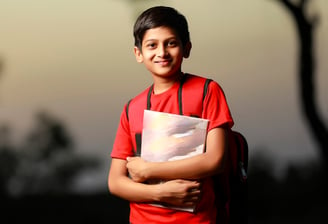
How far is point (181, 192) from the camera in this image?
1.06 meters

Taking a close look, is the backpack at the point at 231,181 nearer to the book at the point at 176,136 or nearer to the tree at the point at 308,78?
the book at the point at 176,136

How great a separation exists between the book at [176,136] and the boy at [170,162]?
18mm

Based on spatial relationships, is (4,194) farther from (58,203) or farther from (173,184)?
(173,184)

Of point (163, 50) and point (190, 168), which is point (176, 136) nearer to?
point (190, 168)

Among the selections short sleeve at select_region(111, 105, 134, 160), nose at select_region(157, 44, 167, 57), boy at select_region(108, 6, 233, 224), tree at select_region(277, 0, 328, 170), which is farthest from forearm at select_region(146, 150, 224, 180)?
tree at select_region(277, 0, 328, 170)

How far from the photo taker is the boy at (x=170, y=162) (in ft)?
3.45

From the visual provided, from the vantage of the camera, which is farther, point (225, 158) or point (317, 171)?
point (317, 171)

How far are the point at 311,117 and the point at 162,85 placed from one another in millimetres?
1475

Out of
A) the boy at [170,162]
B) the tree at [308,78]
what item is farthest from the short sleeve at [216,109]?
the tree at [308,78]

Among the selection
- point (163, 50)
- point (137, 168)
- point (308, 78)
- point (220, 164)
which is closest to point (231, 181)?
point (220, 164)

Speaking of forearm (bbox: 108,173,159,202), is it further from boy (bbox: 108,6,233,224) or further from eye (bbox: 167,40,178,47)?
eye (bbox: 167,40,178,47)

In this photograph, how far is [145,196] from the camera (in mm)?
1088

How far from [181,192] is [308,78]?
5.05ft

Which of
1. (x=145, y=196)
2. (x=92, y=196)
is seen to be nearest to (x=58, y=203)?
(x=92, y=196)
